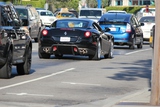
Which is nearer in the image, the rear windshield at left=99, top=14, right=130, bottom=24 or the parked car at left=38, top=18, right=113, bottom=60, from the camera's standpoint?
the parked car at left=38, top=18, right=113, bottom=60

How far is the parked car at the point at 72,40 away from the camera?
71.0 ft

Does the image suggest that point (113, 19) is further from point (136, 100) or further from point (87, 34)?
point (136, 100)

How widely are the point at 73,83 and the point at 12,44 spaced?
1.74m

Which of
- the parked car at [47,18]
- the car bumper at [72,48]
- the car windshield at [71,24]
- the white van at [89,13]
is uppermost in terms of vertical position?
the car windshield at [71,24]

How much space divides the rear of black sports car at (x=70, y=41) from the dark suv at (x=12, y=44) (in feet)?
15.0

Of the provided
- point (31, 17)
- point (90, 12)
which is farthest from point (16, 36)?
point (90, 12)

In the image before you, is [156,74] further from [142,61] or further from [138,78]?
[142,61]

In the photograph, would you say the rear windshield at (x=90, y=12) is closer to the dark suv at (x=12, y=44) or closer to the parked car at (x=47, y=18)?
the parked car at (x=47, y=18)

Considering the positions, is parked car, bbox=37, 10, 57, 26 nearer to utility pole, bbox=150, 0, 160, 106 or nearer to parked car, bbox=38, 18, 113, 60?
parked car, bbox=38, 18, 113, 60

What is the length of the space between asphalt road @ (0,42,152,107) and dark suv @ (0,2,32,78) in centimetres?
28

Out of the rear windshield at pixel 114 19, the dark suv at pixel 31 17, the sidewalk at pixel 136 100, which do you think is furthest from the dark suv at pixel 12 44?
the dark suv at pixel 31 17

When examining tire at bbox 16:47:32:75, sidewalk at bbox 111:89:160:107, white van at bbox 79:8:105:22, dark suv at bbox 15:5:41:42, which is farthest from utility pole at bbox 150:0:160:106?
white van at bbox 79:8:105:22

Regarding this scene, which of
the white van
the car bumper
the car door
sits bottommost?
the white van

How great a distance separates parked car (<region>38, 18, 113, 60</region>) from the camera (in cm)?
2164
